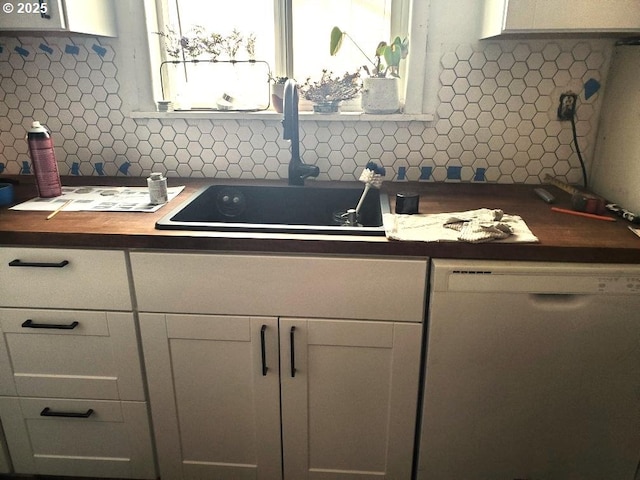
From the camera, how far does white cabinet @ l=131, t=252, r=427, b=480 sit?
126 cm

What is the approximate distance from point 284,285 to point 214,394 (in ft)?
1.45

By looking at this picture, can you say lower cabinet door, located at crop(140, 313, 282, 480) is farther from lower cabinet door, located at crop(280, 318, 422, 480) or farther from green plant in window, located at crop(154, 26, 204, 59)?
green plant in window, located at crop(154, 26, 204, 59)

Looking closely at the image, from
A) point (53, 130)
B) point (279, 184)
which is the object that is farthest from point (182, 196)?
point (53, 130)

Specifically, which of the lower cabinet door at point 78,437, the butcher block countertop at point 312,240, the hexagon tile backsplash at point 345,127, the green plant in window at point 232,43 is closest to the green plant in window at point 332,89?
the hexagon tile backsplash at point 345,127

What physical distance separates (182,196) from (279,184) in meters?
0.38

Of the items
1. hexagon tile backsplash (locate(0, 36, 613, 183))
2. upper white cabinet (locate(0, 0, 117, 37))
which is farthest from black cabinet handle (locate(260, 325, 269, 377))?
upper white cabinet (locate(0, 0, 117, 37))

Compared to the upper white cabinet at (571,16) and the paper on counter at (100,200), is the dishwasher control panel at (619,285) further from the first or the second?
the paper on counter at (100,200)

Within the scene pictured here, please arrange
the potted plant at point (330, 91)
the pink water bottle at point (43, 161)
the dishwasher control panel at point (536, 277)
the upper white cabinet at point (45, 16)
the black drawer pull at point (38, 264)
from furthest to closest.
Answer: the potted plant at point (330, 91) → the pink water bottle at point (43, 161) → the upper white cabinet at point (45, 16) → the black drawer pull at point (38, 264) → the dishwasher control panel at point (536, 277)

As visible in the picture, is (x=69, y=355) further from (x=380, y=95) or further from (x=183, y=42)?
(x=380, y=95)

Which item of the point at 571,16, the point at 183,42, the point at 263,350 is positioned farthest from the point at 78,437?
the point at 571,16

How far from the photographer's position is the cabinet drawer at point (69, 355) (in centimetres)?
136

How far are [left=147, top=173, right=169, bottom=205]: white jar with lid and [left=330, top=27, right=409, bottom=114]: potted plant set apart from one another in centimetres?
79

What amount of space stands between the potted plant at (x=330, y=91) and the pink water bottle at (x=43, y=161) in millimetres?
935

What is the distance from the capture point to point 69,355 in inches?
55.4
